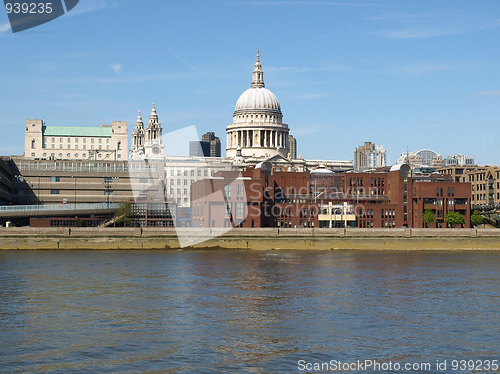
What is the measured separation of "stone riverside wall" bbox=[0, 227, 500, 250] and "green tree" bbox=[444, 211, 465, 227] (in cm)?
1077

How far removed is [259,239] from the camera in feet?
327

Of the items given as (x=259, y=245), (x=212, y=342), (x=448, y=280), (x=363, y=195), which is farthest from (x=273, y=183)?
(x=212, y=342)

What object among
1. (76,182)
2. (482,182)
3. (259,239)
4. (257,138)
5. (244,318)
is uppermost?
(257,138)

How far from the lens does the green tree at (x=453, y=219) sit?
116812 mm

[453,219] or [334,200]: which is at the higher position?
[334,200]

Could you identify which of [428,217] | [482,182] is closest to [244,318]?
[428,217]

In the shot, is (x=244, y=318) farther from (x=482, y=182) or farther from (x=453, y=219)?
(x=482, y=182)

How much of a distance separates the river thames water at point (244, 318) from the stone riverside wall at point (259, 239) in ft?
95.4

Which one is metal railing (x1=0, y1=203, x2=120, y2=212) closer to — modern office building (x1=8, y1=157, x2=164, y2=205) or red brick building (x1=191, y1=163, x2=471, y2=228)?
modern office building (x1=8, y1=157, x2=164, y2=205)

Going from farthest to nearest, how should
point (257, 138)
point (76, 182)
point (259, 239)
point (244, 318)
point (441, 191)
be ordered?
point (257, 138) < point (76, 182) < point (441, 191) < point (259, 239) < point (244, 318)

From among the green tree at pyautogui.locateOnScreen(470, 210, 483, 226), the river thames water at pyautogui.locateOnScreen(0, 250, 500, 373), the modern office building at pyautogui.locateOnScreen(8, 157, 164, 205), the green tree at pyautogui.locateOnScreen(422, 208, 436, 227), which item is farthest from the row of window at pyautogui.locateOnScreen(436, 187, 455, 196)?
the river thames water at pyautogui.locateOnScreen(0, 250, 500, 373)

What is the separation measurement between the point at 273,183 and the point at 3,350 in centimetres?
9240

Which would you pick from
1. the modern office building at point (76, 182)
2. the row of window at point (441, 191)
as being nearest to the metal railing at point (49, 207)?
the modern office building at point (76, 182)

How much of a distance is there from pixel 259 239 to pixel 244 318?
61.3 metres
